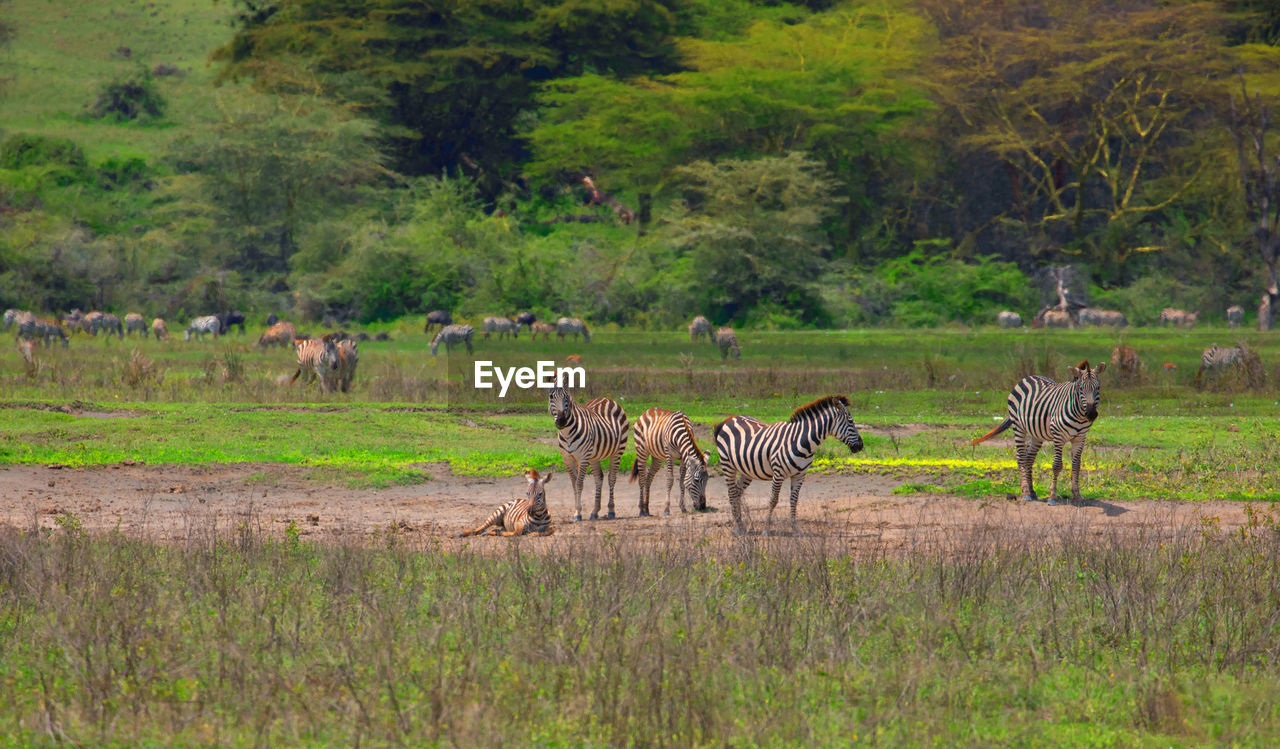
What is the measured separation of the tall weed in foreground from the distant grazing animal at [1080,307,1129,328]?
40451 millimetres

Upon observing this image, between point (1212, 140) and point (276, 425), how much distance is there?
4649cm

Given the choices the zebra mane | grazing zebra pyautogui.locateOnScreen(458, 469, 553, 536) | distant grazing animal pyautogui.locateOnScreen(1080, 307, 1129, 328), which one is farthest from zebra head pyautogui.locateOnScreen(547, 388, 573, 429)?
distant grazing animal pyautogui.locateOnScreen(1080, 307, 1129, 328)

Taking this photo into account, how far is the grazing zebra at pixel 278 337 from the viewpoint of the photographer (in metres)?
38.6

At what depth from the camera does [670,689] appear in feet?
22.8

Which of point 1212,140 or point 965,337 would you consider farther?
point 1212,140

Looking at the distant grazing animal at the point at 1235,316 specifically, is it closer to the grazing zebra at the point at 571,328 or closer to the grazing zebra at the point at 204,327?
the grazing zebra at the point at 571,328

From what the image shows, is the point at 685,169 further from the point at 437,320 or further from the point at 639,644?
the point at 639,644

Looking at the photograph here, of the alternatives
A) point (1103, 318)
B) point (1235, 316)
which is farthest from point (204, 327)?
point (1235, 316)

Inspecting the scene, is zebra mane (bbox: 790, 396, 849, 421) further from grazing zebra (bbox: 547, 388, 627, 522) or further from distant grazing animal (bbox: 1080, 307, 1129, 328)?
distant grazing animal (bbox: 1080, 307, 1129, 328)

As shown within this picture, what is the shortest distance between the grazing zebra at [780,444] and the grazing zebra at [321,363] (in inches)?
595

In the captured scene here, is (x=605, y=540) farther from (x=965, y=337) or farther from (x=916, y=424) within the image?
(x=965, y=337)

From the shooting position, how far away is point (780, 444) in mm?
12500

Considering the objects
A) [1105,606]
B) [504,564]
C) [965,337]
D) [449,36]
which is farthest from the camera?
[449,36]

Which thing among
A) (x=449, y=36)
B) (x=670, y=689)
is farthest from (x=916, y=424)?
(x=449, y=36)
